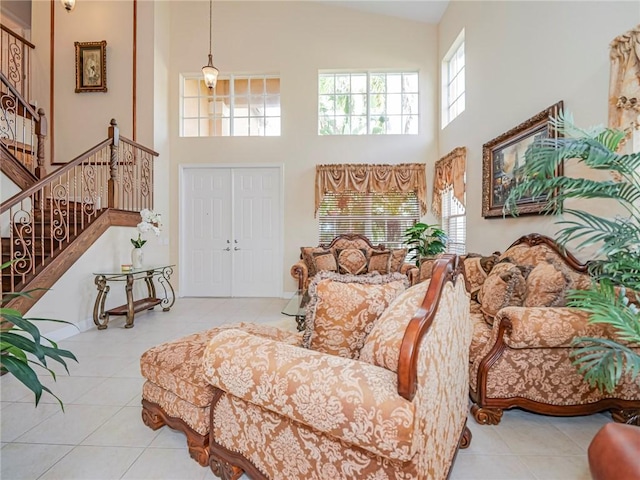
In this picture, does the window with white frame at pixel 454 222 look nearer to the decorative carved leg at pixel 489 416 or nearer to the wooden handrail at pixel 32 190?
the decorative carved leg at pixel 489 416

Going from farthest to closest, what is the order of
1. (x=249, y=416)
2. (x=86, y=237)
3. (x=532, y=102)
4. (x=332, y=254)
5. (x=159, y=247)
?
(x=159, y=247) < (x=332, y=254) < (x=86, y=237) < (x=532, y=102) < (x=249, y=416)

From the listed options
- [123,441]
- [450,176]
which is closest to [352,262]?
[450,176]

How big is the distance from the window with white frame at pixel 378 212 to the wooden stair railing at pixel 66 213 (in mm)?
2949

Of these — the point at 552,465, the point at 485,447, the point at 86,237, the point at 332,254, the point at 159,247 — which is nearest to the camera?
the point at 552,465

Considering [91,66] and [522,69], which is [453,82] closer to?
[522,69]

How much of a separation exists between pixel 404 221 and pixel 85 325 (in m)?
4.73

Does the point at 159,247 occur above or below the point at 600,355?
above

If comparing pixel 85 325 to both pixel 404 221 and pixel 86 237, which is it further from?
pixel 404 221

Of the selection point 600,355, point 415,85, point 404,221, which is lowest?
point 600,355

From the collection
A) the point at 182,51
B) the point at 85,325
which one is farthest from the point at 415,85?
the point at 85,325

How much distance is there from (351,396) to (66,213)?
4408 millimetres

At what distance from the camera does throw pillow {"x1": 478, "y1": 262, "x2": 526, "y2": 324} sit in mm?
2303

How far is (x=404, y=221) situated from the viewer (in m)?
5.55

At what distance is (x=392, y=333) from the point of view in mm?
1168
